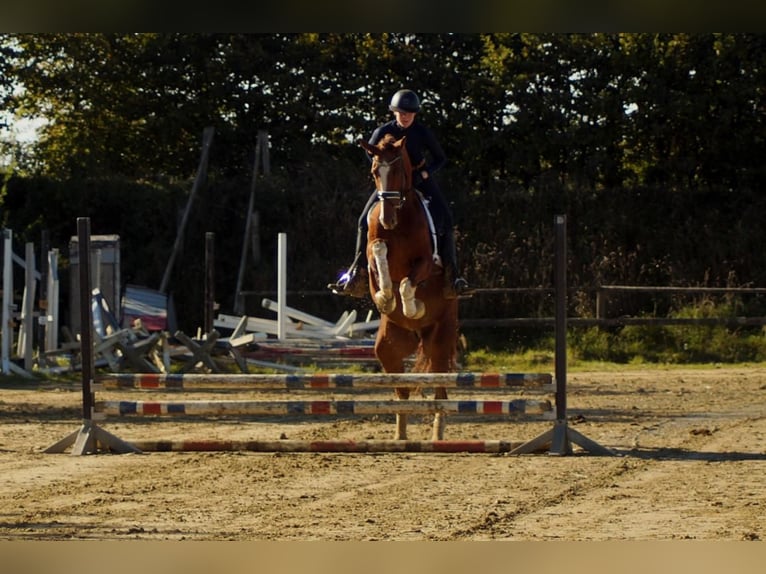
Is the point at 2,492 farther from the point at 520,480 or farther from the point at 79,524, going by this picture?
the point at 520,480

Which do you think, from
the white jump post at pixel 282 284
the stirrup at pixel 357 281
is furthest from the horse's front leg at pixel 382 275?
the white jump post at pixel 282 284

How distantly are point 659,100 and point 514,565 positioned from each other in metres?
24.3

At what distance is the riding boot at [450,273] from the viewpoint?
9.48 m

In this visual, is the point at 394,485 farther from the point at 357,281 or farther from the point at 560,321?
the point at 357,281

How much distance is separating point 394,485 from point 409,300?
2039 mm

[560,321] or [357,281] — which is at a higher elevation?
[357,281]

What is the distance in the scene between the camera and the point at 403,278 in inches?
364

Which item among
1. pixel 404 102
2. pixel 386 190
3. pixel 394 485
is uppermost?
pixel 404 102

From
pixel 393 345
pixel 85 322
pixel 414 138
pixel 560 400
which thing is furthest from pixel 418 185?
pixel 85 322

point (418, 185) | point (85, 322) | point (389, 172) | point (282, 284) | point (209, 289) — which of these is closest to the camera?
point (389, 172)

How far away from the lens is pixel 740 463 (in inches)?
334

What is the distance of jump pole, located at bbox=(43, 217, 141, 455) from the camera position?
30.3ft

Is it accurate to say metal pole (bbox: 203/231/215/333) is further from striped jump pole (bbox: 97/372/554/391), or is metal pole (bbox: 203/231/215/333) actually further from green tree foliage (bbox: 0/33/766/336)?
striped jump pole (bbox: 97/372/554/391)

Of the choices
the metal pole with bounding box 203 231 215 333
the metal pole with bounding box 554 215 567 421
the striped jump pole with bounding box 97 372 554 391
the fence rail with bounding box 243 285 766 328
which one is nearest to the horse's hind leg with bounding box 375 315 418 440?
the striped jump pole with bounding box 97 372 554 391
